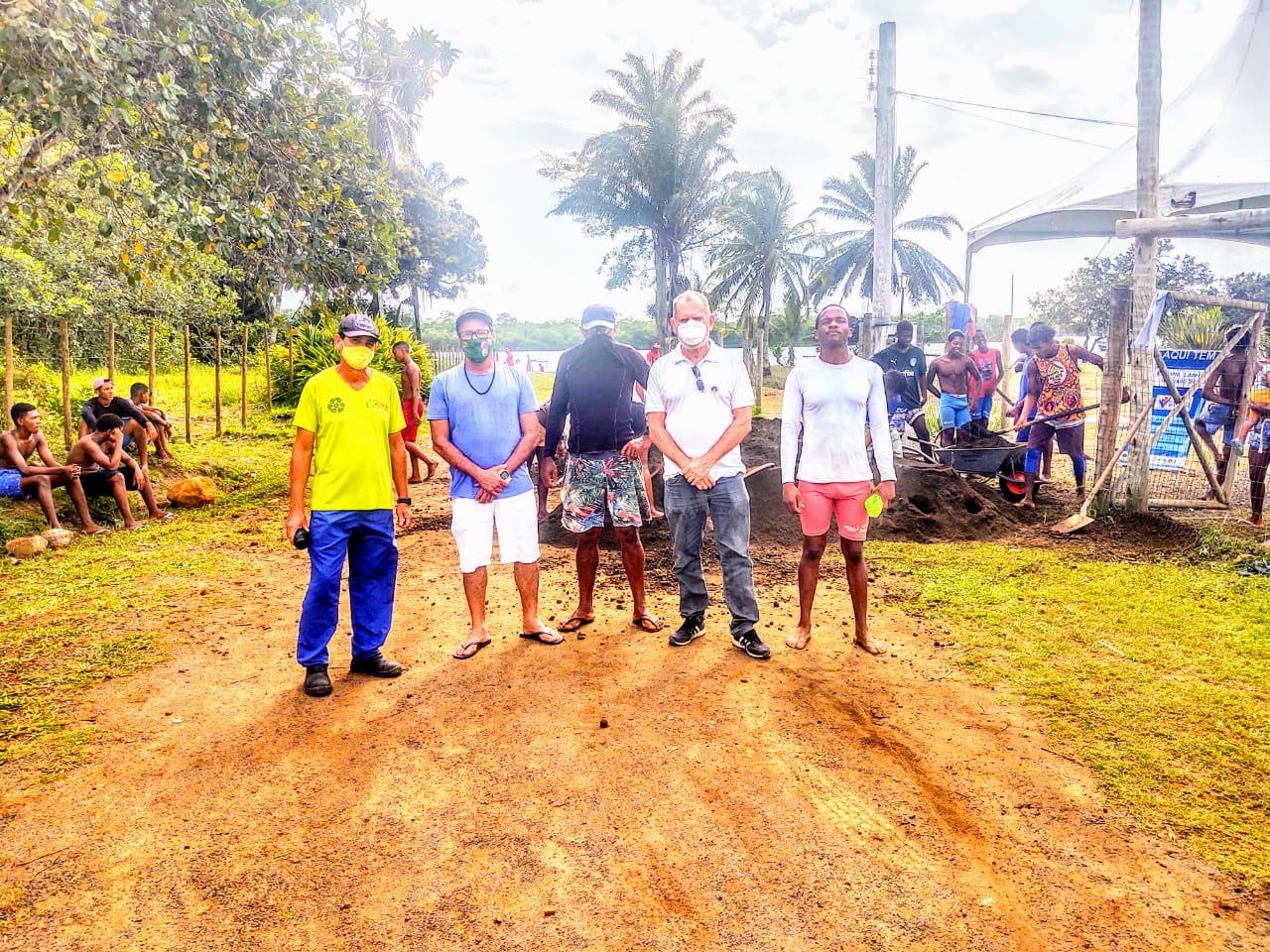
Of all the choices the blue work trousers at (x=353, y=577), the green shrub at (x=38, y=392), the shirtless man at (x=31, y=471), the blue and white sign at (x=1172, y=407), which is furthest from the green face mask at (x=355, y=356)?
the green shrub at (x=38, y=392)

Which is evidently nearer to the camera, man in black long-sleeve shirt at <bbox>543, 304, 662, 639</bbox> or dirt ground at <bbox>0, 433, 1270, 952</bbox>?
dirt ground at <bbox>0, 433, 1270, 952</bbox>

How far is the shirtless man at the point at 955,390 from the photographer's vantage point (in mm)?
9398

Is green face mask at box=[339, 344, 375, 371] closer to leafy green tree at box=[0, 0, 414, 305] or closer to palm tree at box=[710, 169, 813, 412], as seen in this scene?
leafy green tree at box=[0, 0, 414, 305]

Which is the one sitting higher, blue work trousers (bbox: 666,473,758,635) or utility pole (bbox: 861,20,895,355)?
utility pole (bbox: 861,20,895,355)

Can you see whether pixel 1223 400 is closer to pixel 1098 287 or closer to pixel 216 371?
pixel 216 371

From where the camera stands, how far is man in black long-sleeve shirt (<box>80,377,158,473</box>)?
833 centimetres

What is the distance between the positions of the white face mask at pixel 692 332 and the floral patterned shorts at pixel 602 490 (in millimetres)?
765

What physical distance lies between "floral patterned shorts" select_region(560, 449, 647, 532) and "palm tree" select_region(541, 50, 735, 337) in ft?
101

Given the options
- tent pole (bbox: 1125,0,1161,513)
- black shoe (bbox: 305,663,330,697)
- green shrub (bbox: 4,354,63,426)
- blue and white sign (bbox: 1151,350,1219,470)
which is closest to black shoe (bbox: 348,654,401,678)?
black shoe (bbox: 305,663,330,697)

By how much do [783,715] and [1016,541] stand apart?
14.6 ft

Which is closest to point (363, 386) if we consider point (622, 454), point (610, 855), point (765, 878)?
point (622, 454)

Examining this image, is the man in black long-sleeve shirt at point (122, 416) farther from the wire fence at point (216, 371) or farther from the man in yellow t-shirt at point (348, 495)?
the man in yellow t-shirt at point (348, 495)

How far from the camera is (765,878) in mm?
2750

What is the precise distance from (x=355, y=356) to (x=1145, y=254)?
7.07m
